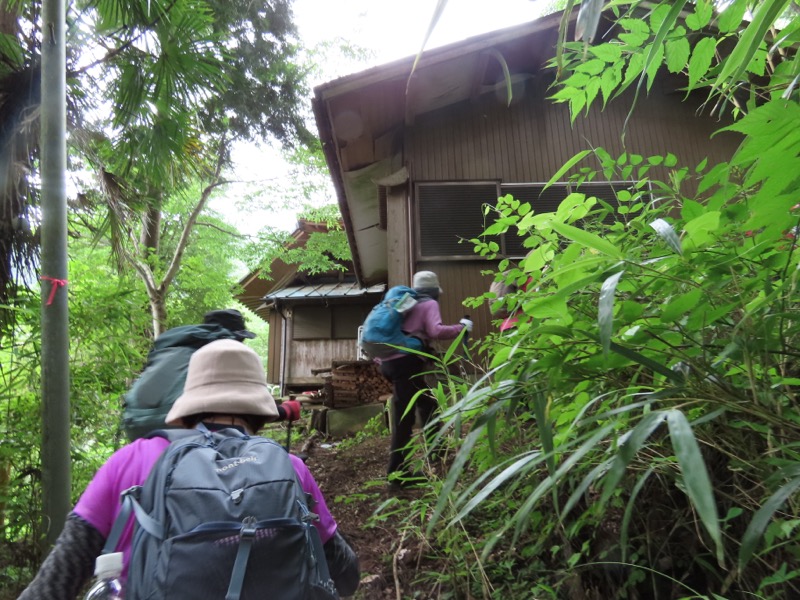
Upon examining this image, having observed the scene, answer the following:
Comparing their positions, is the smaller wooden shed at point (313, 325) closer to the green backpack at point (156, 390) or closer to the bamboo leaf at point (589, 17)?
the green backpack at point (156, 390)

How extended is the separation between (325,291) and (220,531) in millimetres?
13900

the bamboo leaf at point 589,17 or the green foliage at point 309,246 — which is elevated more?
the green foliage at point 309,246

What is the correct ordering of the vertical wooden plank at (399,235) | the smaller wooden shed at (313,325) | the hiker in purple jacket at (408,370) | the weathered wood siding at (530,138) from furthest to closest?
the smaller wooden shed at (313,325), the weathered wood siding at (530,138), the vertical wooden plank at (399,235), the hiker in purple jacket at (408,370)

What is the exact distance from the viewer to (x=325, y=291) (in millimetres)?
14789

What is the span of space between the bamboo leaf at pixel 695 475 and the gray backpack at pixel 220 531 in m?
0.79

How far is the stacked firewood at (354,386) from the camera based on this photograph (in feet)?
30.5

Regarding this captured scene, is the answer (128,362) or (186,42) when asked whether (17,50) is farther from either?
(128,362)

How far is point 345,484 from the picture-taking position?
451 centimetres

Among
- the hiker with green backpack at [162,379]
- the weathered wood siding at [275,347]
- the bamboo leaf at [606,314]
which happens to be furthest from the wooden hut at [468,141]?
the weathered wood siding at [275,347]

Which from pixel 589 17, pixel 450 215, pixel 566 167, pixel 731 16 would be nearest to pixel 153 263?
pixel 450 215

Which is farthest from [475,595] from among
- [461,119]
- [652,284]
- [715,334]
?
[461,119]

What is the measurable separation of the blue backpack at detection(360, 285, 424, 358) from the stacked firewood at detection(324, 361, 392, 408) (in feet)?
18.2

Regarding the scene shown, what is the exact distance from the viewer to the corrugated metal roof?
45.7 feet

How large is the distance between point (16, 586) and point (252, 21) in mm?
8970
